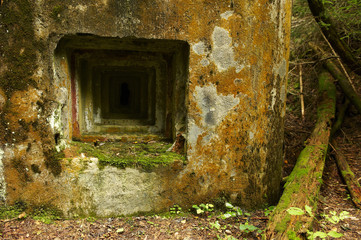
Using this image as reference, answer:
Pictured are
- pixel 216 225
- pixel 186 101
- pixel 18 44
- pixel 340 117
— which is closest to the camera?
pixel 18 44

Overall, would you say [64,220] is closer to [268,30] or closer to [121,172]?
[121,172]

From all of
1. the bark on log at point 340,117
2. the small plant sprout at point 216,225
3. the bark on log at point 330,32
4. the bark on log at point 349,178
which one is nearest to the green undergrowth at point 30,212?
the small plant sprout at point 216,225

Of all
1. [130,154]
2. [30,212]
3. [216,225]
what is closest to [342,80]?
[216,225]

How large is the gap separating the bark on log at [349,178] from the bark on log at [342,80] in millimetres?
968

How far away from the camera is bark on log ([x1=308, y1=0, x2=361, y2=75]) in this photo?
3.12 metres

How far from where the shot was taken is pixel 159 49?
2.69 meters

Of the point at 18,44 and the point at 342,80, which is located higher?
the point at 18,44

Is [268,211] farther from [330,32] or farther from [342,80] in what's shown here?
[342,80]

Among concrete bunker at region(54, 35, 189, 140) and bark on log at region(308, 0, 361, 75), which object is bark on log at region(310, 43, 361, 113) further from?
concrete bunker at region(54, 35, 189, 140)

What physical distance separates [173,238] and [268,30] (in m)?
2.22

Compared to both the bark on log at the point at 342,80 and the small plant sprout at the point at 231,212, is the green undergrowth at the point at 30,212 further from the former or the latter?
the bark on log at the point at 342,80

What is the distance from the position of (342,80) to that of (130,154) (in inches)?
154

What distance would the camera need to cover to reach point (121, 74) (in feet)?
13.5

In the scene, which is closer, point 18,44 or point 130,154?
point 18,44
